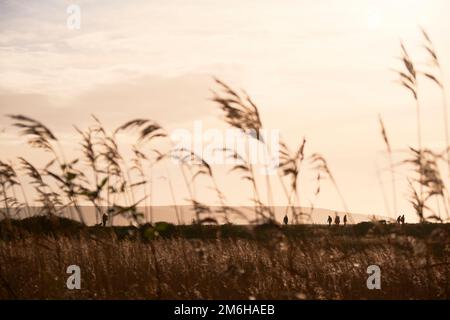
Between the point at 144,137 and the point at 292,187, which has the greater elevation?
the point at 144,137

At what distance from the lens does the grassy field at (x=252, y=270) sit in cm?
624

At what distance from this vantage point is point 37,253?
8344 millimetres

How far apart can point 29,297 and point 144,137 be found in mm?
2217

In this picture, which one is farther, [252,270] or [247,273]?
[252,270]

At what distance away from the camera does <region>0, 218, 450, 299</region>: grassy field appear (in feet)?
20.5

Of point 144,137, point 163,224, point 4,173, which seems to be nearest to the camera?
point 163,224

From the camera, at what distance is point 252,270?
733 centimetres

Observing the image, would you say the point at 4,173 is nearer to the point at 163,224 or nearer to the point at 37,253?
the point at 37,253

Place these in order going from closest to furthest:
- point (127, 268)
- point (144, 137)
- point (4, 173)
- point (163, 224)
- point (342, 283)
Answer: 1. point (163, 224)
2. point (144, 137)
3. point (342, 283)
4. point (127, 268)
5. point (4, 173)
